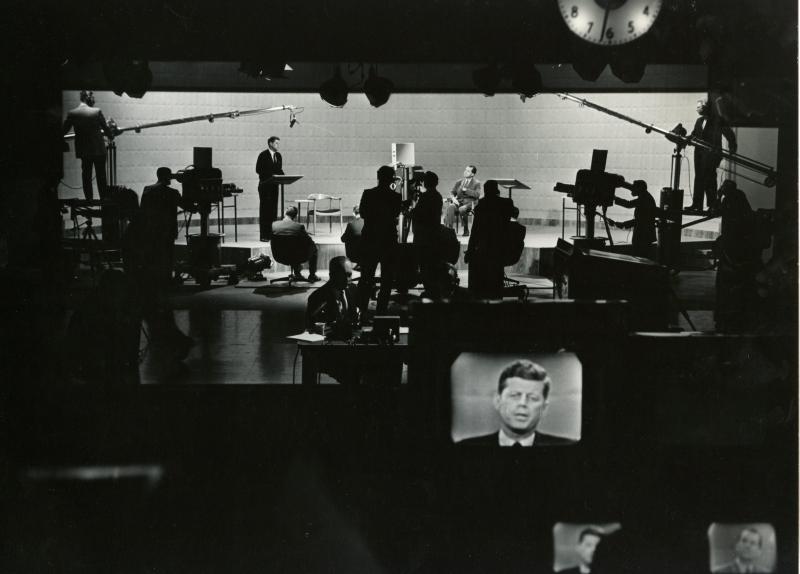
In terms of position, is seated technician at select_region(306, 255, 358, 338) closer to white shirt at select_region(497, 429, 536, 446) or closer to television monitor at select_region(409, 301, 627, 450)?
television monitor at select_region(409, 301, 627, 450)

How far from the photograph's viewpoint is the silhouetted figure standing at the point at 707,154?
12.2 metres

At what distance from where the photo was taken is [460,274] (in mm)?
14102

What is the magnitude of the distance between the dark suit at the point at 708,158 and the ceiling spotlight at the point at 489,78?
394 centimetres

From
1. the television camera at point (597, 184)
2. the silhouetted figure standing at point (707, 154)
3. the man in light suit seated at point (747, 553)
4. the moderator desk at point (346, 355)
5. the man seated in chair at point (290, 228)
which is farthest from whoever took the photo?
the silhouetted figure standing at point (707, 154)

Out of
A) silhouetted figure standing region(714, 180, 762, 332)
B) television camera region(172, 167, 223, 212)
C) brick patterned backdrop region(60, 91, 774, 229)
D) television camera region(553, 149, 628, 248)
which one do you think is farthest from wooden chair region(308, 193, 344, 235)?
silhouetted figure standing region(714, 180, 762, 332)

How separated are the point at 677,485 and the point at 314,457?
1864 mm

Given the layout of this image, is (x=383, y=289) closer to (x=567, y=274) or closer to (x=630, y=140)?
(x=567, y=274)

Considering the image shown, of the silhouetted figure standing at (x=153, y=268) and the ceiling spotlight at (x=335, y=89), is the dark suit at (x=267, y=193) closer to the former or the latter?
the silhouetted figure standing at (x=153, y=268)

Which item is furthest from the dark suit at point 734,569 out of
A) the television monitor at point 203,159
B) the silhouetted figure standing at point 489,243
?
the television monitor at point 203,159

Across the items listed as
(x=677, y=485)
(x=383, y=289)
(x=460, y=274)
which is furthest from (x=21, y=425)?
(x=460, y=274)

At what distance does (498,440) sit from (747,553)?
4.35 feet

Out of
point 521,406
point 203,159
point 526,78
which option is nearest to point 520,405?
point 521,406

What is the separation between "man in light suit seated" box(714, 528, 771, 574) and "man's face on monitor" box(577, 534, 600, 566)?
0.56 meters

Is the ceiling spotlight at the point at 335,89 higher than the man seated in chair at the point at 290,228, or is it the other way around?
the ceiling spotlight at the point at 335,89
